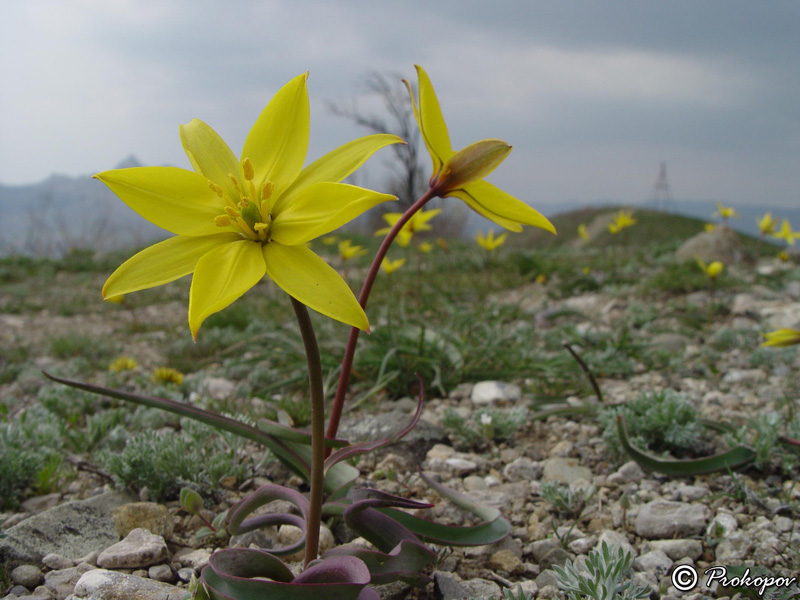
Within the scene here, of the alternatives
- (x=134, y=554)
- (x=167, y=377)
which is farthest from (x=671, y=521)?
(x=167, y=377)

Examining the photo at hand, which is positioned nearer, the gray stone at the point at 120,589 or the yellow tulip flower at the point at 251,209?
the yellow tulip flower at the point at 251,209

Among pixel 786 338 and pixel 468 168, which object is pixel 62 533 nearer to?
pixel 468 168

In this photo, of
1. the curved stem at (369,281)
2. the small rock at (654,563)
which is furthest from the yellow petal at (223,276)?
the small rock at (654,563)

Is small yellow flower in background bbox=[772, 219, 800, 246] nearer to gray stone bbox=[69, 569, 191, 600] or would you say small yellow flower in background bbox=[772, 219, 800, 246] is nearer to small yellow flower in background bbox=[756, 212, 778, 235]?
small yellow flower in background bbox=[756, 212, 778, 235]

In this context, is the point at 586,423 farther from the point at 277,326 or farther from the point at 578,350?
the point at 277,326

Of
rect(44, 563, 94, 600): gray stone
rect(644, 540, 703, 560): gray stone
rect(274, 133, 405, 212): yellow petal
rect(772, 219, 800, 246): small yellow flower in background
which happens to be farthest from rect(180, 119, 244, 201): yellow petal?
rect(772, 219, 800, 246): small yellow flower in background

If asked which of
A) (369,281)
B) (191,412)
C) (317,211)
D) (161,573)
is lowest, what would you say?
(161,573)

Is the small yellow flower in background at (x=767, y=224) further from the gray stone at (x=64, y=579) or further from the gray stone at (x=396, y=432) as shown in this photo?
the gray stone at (x=64, y=579)

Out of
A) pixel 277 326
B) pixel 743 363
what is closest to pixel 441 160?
pixel 743 363
